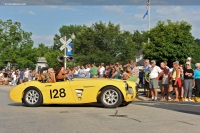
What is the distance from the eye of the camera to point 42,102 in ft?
42.3

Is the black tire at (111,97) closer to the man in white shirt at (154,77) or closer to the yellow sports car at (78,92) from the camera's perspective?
the yellow sports car at (78,92)

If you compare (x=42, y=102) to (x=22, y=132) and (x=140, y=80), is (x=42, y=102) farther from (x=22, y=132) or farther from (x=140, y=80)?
(x=140, y=80)

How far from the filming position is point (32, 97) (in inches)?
511

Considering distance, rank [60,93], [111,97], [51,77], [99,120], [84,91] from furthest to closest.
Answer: [51,77] < [60,93] < [84,91] < [111,97] < [99,120]

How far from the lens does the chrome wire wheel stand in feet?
42.4

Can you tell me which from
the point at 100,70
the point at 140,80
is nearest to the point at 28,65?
the point at 100,70

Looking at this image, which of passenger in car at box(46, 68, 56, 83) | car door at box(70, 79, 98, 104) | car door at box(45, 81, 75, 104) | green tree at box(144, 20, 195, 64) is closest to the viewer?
car door at box(70, 79, 98, 104)

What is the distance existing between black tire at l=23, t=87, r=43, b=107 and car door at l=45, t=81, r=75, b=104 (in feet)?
1.14

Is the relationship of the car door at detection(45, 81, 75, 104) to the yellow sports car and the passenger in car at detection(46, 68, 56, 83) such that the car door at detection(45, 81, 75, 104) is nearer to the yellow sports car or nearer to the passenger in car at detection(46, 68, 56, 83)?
the yellow sports car

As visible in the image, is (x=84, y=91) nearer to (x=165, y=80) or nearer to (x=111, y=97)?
(x=111, y=97)

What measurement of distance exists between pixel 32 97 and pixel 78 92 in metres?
1.58

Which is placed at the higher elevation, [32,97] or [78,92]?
[78,92]

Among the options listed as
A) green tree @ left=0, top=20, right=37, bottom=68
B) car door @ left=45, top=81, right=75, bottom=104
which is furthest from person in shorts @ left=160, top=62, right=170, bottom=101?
green tree @ left=0, top=20, right=37, bottom=68

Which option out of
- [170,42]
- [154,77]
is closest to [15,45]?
[170,42]
